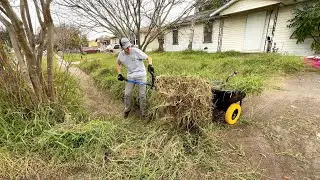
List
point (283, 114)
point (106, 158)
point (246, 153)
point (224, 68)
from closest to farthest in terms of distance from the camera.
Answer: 1. point (106, 158)
2. point (246, 153)
3. point (283, 114)
4. point (224, 68)

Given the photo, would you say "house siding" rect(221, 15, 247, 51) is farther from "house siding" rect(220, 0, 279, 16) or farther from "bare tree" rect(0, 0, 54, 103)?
"bare tree" rect(0, 0, 54, 103)

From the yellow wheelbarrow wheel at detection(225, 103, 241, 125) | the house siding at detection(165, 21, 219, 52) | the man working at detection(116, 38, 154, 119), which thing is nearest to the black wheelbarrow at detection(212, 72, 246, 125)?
the yellow wheelbarrow wheel at detection(225, 103, 241, 125)

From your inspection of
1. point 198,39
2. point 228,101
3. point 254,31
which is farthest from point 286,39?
point 228,101

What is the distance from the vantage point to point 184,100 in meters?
2.81

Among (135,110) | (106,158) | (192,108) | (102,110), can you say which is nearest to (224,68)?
(135,110)

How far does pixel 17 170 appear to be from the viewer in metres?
2.51

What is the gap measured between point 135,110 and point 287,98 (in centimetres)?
336

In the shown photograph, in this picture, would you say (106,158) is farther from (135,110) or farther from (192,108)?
(135,110)

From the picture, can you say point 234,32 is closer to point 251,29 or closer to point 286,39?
point 251,29

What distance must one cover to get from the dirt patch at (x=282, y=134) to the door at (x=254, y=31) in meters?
6.88

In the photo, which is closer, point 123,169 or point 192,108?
point 123,169

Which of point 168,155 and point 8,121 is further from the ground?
point 8,121

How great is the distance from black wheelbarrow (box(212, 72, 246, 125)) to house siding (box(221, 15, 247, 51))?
9.89 m

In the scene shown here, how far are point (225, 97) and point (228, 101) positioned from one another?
9 cm
